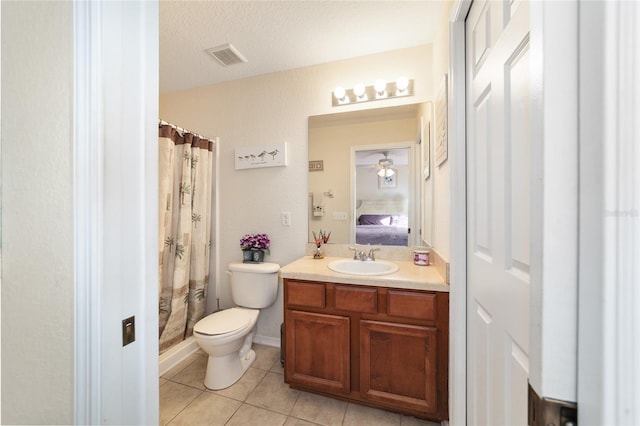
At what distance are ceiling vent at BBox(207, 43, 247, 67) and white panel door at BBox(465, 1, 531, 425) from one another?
1.65m

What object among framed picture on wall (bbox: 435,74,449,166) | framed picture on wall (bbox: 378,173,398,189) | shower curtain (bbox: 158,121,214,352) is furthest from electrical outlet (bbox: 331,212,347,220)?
shower curtain (bbox: 158,121,214,352)

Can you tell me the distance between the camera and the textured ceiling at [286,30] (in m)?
1.53

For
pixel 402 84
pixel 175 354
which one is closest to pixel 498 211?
pixel 402 84

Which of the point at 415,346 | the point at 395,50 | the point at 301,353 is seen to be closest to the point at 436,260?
the point at 415,346

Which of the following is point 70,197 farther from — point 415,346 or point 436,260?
point 436,260

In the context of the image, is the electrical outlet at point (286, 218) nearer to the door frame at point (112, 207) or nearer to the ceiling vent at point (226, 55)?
the ceiling vent at point (226, 55)

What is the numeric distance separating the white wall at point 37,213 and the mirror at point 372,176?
1.68m

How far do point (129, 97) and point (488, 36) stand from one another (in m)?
1.19

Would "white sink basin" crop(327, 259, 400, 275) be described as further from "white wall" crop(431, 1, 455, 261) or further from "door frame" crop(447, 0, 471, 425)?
"door frame" crop(447, 0, 471, 425)

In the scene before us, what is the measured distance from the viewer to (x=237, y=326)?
1.71m

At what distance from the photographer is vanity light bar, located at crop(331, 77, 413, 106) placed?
189cm

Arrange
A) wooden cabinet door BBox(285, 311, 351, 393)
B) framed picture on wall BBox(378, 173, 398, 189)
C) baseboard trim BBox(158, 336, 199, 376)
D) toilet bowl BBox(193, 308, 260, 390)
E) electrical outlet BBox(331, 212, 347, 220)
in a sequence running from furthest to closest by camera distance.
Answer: electrical outlet BBox(331, 212, 347, 220) → framed picture on wall BBox(378, 173, 398, 189) → baseboard trim BBox(158, 336, 199, 376) → toilet bowl BBox(193, 308, 260, 390) → wooden cabinet door BBox(285, 311, 351, 393)

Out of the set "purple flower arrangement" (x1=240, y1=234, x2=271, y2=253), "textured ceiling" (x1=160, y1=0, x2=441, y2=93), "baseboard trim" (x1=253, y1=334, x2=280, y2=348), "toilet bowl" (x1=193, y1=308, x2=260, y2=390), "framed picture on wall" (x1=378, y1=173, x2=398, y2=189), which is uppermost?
"textured ceiling" (x1=160, y1=0, x2=441, y2=93)

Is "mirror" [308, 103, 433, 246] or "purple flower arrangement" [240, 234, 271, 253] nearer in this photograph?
"mirror" [308, 103, 433, 246]
